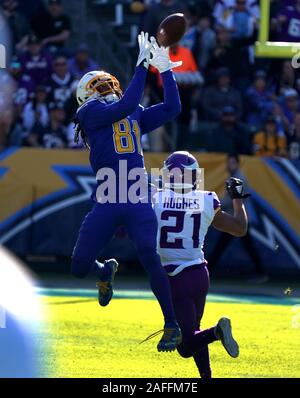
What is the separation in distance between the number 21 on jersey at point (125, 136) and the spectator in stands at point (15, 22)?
850cm

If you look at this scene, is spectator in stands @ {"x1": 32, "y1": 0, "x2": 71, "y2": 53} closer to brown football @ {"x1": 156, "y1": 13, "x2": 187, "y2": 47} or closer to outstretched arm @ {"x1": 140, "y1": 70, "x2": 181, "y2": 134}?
brown football @ {"x1": 156, "y1": 13, "x2": 187, "y2": 47}

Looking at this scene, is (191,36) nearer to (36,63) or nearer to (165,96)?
(36,63)

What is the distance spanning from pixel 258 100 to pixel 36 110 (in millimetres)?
3114

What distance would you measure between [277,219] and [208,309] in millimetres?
2938

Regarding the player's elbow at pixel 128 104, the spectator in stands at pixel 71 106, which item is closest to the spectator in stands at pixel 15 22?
the spectator in stands at pixel 71 106

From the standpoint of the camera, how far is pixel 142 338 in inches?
342

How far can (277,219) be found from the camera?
13273 millimetres

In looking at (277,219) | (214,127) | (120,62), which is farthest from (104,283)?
(120,62)

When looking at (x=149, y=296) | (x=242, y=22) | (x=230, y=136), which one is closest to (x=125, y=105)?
(x=149, y=296)

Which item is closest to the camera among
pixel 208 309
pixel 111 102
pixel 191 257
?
pixel 191 257

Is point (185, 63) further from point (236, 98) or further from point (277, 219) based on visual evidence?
point (277, 219)

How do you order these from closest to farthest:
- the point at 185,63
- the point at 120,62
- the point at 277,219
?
1. the point at 277,219
2. the point at 185,63
3. the point at 120,62

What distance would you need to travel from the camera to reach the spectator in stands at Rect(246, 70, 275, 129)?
14570 millimetres

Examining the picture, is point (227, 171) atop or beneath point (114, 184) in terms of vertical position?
beneath
